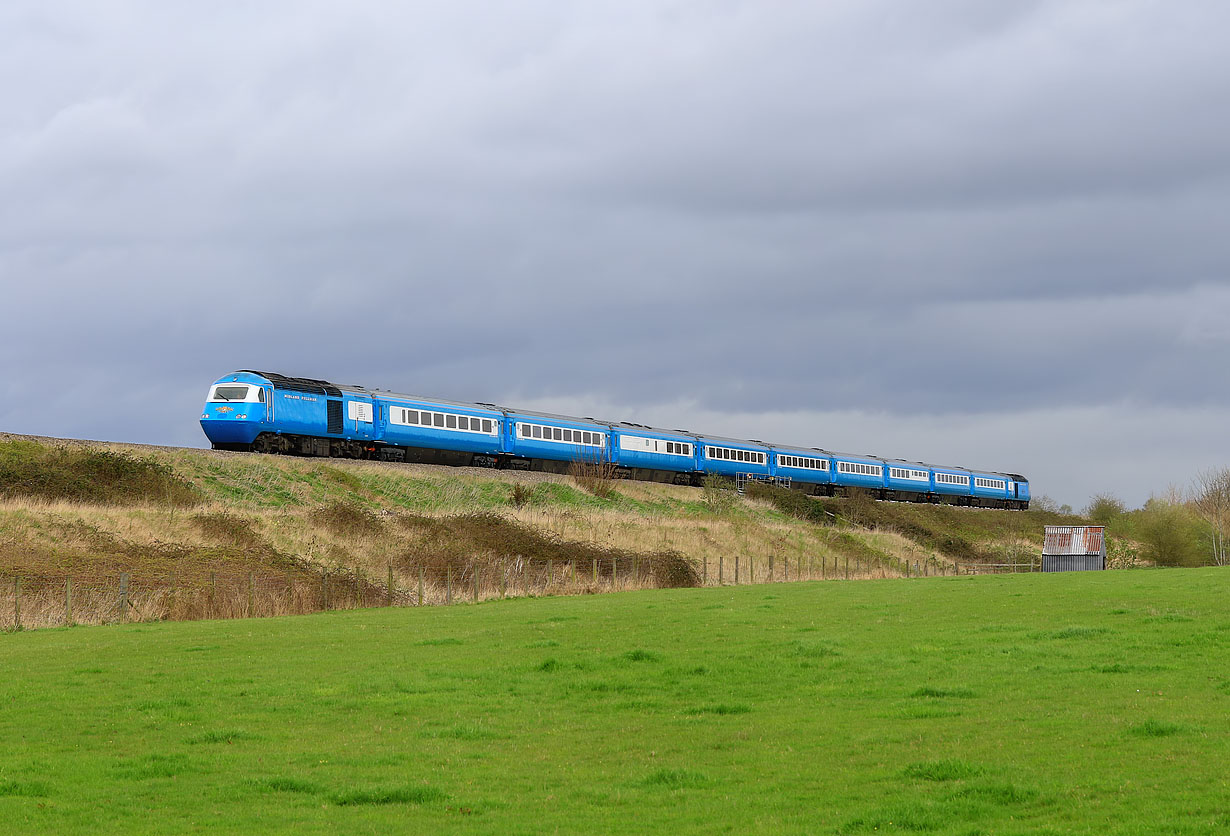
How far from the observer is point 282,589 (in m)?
38.2

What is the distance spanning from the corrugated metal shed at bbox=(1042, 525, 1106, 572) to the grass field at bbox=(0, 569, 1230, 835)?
37.5 metres

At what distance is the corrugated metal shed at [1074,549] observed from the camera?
65438mm

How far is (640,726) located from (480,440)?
54.2m

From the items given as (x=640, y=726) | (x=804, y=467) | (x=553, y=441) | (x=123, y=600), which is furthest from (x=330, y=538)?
(x=804, y=467)

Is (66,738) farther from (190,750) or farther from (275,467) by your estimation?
(275,467)

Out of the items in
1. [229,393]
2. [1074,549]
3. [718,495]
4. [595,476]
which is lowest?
[1074,549]

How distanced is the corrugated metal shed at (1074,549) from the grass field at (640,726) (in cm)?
3746

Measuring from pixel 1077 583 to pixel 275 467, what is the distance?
36.6m

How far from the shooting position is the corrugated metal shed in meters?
65.4

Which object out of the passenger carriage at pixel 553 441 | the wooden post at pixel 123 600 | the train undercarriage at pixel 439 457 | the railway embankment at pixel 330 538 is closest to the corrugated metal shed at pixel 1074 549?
the railway embankment at pixel 330 538

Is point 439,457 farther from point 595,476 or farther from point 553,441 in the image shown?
point 595,476

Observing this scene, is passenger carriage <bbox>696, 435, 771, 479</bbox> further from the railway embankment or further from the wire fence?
the wire fence

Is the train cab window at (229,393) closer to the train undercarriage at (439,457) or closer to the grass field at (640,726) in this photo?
the train undercarriage at (439,457)

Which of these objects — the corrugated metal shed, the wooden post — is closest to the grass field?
the wooden post
